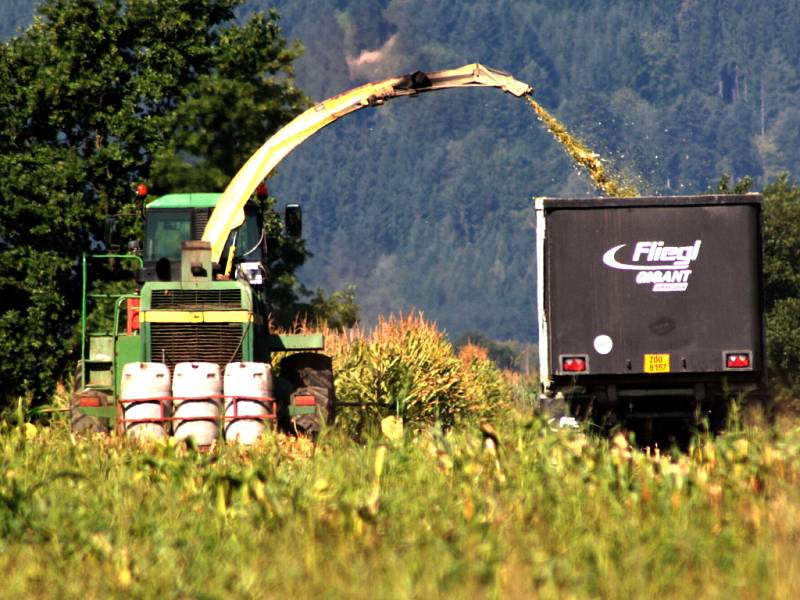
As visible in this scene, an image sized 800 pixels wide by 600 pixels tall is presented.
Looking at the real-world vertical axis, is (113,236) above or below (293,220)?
below

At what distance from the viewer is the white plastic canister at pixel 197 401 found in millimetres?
16641

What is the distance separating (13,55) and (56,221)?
4864mm

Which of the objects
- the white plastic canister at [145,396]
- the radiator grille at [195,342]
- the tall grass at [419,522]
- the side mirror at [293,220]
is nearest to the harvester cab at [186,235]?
the side mirror at [293,220]

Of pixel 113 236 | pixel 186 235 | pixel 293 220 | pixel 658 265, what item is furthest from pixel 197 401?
pixel 658 265

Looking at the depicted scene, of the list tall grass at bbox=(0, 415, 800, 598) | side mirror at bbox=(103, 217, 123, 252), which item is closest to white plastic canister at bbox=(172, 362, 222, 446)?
side mirror at bbox=(103, 217, 123, 252)

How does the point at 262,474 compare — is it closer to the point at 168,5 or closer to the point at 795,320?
the point at 168,5

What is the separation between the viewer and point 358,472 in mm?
11875

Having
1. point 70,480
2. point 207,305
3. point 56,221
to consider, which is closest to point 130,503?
point 70,480

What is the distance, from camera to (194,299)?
1814cm

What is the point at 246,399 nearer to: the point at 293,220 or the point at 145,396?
the point at 145,396

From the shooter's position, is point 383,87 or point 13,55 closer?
point 383,87

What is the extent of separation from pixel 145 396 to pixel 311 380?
8.78 feet

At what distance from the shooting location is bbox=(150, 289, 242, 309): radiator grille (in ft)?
59.5

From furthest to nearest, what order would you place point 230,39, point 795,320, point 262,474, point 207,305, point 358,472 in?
point 795,320 < point 230,39 < point 207,305 < point 358,472 < point 262,474
